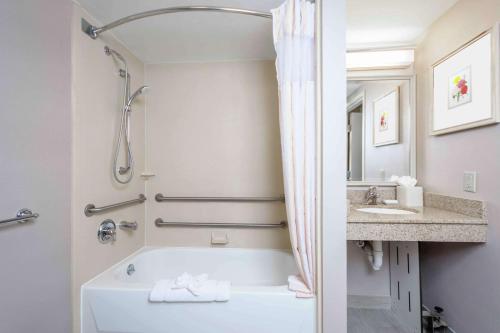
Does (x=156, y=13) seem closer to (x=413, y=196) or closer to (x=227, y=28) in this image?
(x=227, y=28)

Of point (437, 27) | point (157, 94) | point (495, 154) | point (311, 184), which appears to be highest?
point (437, 27)

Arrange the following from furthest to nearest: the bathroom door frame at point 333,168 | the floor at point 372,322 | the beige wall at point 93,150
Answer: the floor at point 372,322
the beige wall at point 93,150
the bathroom door frame at point 333,168

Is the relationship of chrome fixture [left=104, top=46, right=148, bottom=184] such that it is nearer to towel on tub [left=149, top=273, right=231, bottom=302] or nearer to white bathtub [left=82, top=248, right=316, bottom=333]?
white bathtub [left=82, top=248, right=316, bottom=333]

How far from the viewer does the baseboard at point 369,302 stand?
209cm

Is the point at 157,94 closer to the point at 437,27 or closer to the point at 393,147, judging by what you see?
the point at 393,147

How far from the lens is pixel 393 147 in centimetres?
203

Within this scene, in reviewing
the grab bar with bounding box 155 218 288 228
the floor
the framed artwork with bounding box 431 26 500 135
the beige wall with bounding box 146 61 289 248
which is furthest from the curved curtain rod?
the floor

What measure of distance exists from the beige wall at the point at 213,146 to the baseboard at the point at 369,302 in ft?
2.78

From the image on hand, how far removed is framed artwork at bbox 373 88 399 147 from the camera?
2018 millimetres

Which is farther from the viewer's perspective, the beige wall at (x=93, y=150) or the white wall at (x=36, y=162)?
the beige wall at (x=93, y=150)

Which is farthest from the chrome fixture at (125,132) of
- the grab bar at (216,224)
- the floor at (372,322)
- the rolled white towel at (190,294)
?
the floor at (372,322)

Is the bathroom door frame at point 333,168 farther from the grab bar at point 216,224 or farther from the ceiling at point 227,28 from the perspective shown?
the grab bar at point 216,224

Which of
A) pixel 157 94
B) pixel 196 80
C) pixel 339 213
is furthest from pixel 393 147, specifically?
pixel 157 94

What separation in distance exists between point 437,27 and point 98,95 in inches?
95.7
